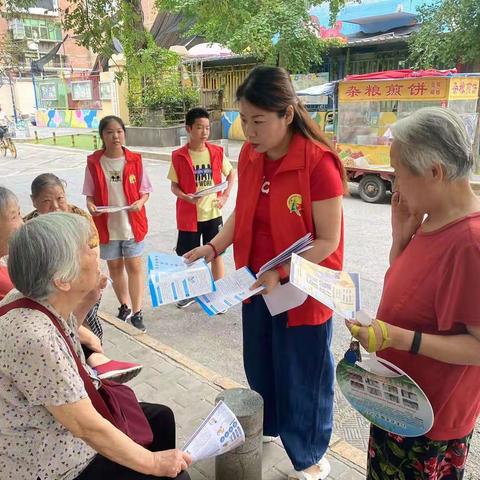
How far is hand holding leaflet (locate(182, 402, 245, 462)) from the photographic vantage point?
164 centimetres

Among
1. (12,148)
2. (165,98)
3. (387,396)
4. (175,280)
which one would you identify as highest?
(165,98)

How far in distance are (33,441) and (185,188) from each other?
2926mm

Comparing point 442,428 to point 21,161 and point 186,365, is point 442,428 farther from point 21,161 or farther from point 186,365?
point 21,161

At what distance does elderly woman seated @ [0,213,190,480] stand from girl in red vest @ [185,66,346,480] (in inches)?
28.6

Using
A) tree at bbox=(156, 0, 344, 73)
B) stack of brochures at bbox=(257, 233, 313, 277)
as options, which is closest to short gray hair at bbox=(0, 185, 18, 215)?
stack of brochures at bbox=(257, 233, 313, 277)

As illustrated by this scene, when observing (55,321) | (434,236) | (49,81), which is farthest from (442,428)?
(49,81)

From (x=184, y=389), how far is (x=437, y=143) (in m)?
2.24

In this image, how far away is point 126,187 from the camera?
3762 mm

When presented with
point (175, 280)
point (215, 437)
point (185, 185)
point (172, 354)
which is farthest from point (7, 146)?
point (215, 437)

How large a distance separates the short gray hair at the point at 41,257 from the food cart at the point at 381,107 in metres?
6.92

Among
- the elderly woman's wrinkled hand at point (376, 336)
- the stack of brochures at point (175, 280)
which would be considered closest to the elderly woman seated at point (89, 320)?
the stack of brochures at point (175, 280)

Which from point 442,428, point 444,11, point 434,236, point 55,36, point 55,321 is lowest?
point 442,428

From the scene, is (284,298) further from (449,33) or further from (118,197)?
(449,33)

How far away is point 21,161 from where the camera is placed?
48.9 feet
